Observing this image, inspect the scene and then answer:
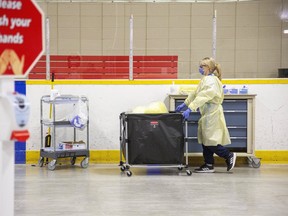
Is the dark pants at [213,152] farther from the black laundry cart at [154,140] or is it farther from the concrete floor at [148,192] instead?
the black laundry cart at [154,140]

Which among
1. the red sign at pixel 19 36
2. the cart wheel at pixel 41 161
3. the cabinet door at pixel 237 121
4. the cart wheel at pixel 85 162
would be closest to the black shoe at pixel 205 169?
the cabinet door at pixel 237 121

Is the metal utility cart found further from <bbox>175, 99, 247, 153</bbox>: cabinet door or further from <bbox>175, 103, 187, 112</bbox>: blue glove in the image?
<bbox>175, 99, 247, 153</bbox>: cabinet door

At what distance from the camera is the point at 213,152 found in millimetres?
5887

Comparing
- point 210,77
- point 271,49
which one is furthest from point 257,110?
point 271,49

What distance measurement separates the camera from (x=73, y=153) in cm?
609

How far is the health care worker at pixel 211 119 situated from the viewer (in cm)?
570

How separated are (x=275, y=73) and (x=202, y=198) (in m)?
5.79

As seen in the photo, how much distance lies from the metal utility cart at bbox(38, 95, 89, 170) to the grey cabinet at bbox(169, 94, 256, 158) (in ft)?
4.03

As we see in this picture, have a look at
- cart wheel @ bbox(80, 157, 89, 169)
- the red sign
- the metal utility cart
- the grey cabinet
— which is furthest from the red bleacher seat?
the red sign

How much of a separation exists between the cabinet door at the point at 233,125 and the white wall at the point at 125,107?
36 cm

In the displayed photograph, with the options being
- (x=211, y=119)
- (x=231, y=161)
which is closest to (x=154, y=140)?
(x=211, y=119)

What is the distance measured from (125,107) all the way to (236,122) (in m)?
1.48

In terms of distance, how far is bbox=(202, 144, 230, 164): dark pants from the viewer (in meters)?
5.84

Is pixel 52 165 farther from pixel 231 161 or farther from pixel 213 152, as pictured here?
pixel 231 161
